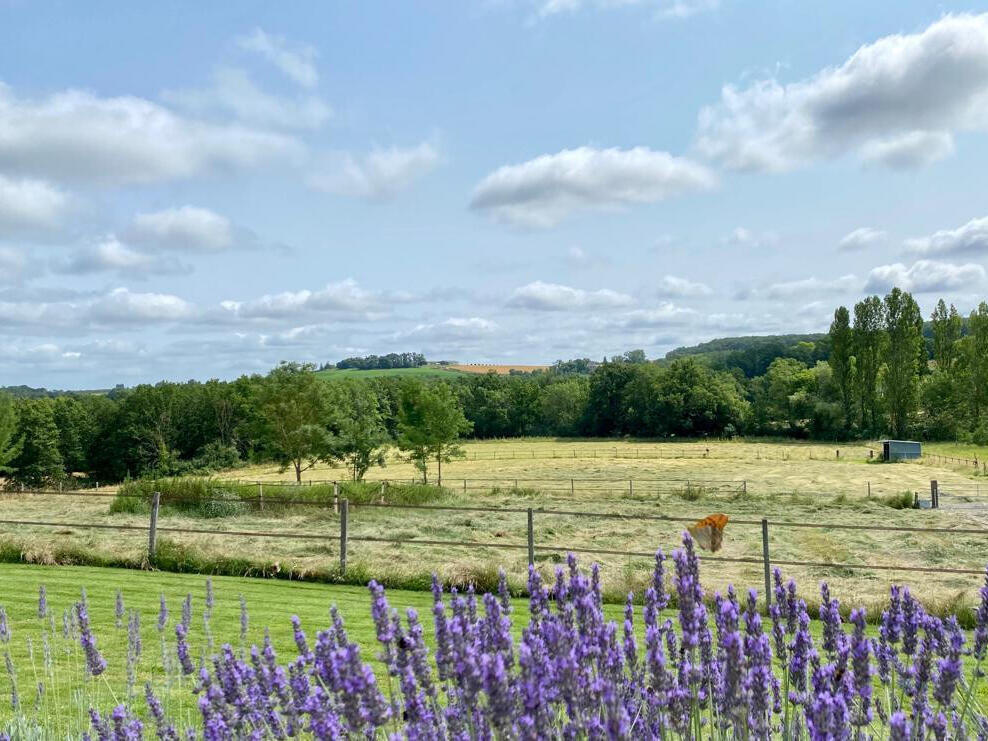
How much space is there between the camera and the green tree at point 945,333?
271ft

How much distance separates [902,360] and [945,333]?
1376 cm

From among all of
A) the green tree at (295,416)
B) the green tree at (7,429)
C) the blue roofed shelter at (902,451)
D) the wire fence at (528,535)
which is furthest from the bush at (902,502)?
the green tree at (7,429)

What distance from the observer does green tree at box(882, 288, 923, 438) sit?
7331 centimetres

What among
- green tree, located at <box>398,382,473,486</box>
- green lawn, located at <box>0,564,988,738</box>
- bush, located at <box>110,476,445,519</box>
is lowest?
bush, located at <box>110,476,445,519</box>

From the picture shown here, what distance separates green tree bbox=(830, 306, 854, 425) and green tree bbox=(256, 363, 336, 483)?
60.8 m

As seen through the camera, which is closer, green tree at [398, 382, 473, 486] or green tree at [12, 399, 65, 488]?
green tree at [398, 382, 473, 486]

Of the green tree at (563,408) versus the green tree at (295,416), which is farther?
the green tree at (563,408)

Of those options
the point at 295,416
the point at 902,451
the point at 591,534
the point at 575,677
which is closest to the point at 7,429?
the point at 295,416

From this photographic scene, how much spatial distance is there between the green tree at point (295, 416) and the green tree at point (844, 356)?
2394 inches

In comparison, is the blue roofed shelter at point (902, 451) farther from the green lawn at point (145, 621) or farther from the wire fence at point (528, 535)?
the green lawn at point (145, 621)

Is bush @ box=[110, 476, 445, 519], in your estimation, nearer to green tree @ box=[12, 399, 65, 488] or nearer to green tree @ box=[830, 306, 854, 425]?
green tree @ box=[12, 399, 65, 488]

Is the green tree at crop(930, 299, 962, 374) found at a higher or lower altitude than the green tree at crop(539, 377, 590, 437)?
higher

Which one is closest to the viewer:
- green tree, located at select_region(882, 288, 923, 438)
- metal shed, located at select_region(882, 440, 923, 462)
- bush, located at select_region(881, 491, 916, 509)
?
bush, located at select_region(881, 491, 916, 509)

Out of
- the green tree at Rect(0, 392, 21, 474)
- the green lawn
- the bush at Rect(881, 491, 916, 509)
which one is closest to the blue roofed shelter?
the bush at Rect(881, 491, 916, 509)
